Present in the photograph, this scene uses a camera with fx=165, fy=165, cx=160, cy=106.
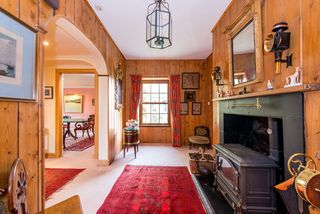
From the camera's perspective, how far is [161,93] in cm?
602

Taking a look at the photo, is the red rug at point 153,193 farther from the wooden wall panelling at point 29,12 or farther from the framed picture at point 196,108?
the framed picture at point 196,108

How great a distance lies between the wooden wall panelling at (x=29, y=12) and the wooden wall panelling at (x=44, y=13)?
0.05 meters

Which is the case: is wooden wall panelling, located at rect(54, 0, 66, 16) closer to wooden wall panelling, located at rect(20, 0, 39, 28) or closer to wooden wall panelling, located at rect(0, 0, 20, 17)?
wooden wall panelling, located at rect(20, 0, 39, 28)

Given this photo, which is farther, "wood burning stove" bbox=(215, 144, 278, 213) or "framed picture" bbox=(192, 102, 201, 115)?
"framed picture" bbox=(192, 102, 201, 115)

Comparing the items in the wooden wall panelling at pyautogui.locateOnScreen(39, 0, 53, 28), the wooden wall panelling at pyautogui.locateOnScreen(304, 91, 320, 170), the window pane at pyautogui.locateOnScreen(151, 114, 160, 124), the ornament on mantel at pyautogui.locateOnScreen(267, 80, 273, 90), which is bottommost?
the window pane at pyautogui.locateOnScreen(151, 114, 160, 124)

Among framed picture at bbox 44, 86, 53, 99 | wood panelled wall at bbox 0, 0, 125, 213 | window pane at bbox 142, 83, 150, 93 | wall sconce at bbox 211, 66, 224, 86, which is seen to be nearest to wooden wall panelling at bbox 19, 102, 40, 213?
wood panelled wall at bbox 0, 0, 125, 213

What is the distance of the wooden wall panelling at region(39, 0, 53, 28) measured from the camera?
1.49 metres

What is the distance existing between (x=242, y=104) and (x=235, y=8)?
1.43 m

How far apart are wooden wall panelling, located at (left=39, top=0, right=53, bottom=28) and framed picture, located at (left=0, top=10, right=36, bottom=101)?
0.63ft

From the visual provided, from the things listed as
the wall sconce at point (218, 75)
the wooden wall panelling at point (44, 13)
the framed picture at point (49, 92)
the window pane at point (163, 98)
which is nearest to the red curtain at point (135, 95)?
the window pane at point (163, 98)

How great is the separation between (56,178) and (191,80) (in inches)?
178

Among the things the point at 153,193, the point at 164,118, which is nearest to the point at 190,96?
the point at 164,118

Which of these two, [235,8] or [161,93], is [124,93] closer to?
[161,93]

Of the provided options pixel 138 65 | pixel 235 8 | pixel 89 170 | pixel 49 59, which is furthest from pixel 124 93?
pixel 235 8
